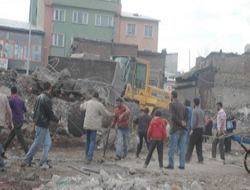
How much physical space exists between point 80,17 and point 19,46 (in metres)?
8.61

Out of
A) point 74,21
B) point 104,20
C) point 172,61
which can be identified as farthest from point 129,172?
point 172,61

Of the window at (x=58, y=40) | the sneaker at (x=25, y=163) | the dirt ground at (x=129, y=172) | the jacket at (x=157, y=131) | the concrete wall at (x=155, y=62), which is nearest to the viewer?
the dirt ground at (x=129, y=172)

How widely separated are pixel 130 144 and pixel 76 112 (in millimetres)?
2327

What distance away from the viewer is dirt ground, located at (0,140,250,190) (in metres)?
9.62

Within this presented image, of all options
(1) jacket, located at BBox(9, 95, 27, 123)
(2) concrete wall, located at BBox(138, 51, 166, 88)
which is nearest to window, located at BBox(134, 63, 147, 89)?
(1) jacket, located at BBox(9, 95, 27, 123)

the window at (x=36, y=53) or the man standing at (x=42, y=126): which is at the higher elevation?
the window at (x=36, y=53)

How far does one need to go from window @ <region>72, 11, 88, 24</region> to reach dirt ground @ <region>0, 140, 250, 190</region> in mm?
44921

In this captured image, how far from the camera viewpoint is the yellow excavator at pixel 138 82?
23.6 meters

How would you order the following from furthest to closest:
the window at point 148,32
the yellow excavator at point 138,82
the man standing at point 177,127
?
the window at point 148,32 → the yellow excavator at point 138,82 → the man standing at point 177,127

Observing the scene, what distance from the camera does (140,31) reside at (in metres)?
64.5

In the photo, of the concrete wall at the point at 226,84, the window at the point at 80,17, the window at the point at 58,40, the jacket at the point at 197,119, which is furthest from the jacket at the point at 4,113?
the window at the point at 80,17

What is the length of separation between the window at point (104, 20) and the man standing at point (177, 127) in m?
47.6

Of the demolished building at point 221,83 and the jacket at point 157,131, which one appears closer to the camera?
the jacket at point 157,131

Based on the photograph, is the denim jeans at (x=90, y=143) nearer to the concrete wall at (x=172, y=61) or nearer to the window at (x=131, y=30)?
the window at (x=131, y=30)
